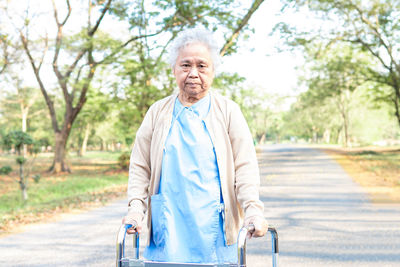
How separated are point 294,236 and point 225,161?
4582 mm

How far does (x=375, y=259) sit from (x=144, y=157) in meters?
3.93

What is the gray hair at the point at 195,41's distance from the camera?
2262 mm

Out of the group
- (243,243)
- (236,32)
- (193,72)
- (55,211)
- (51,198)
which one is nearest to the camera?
(243,243)

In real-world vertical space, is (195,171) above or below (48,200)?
above

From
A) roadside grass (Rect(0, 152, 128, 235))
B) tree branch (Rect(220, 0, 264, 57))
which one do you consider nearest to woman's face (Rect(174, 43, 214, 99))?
roadside grass (Rect(0, 152, 128, 235))

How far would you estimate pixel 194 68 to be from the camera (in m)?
2.24

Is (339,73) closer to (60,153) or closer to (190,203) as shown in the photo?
(60,153)

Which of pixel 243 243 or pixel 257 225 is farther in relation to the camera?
pixel 257 225

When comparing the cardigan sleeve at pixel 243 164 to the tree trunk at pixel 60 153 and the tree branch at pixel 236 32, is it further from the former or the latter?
the tree trunk at pixel 60 153

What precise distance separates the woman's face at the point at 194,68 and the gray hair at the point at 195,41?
21 mm

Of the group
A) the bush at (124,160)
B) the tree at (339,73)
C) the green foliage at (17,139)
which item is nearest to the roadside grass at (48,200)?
the green foliage at (17,139)

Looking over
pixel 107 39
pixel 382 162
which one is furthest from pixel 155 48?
pixel 382 162

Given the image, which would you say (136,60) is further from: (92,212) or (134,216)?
(134,216)

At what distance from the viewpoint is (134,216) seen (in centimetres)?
214
